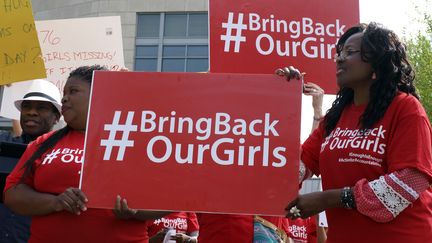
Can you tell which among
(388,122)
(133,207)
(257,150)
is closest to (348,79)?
(388,122)

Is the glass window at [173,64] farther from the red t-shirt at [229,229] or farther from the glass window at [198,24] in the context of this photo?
the red t-shirt at [229,229]

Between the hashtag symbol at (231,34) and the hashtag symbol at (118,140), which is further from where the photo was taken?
the hashtag symbol at (231,34)

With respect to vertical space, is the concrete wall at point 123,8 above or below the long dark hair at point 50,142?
above

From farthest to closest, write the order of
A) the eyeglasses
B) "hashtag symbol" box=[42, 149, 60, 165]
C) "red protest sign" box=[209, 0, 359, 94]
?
1. "red protest sign" box=[209, 0, 359, 94]
2. "hashtag symbol" box=[42, 149, 60, 165]
3. the eyeglasses

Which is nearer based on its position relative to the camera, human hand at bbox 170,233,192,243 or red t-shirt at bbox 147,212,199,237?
human hand at bbox 170,233,192,243

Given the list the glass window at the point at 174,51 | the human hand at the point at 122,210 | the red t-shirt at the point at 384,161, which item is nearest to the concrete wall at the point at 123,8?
the glass window at the point at 174,51

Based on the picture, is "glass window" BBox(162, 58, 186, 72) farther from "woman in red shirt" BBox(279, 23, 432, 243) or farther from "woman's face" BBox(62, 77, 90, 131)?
"woman in red shirt" BBox(279, 23, 432, 243)

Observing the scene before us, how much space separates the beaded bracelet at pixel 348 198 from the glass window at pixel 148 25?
13.4m

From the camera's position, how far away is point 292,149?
2.59 m

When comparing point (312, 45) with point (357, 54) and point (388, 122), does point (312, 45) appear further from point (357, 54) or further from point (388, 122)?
point (388, 122)

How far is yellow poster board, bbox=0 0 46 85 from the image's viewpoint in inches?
158

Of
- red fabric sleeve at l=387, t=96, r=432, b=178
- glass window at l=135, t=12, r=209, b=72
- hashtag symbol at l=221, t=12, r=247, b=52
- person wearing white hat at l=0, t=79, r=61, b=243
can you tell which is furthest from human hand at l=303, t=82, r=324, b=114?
glass window at l=135, t=12, r=209, b=72

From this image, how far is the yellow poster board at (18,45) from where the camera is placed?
402 centimetres

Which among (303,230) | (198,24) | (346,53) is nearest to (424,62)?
(198,24)
